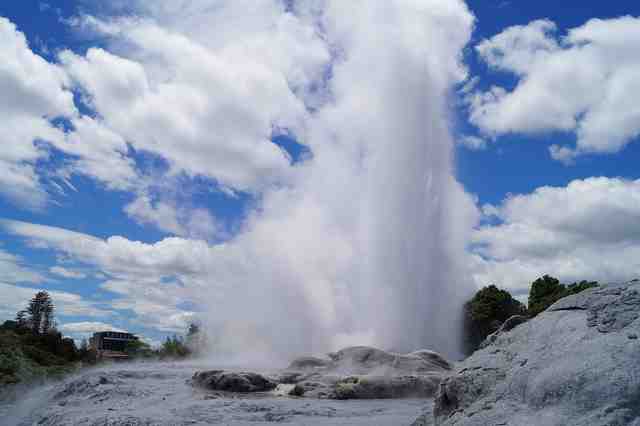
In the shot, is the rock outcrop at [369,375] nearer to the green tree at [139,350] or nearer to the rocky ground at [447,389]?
the rocky ground at [447,389]

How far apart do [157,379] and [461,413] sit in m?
18.1

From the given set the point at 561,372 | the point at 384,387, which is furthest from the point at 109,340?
the point at 561,372

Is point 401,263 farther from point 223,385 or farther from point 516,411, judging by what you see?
point 516,411

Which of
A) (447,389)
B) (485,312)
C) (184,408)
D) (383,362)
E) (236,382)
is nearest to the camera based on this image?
(447,389)

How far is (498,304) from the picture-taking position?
209ft

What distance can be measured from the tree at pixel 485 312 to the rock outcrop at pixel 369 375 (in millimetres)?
36652

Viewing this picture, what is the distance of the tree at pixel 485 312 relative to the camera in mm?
61875

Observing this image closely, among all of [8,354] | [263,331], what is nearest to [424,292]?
[263,331]

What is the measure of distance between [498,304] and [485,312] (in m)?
2.49

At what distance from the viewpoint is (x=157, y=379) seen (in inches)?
885

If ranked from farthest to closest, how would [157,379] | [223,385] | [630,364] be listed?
[157,379], [223,385], [630,364]

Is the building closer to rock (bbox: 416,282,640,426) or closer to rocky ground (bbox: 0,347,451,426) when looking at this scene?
rocky ground (bbox: 0,347,451,426)

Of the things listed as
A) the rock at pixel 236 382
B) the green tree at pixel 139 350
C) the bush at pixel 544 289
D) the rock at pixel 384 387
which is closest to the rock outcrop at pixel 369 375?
the rock at pixel 384 387

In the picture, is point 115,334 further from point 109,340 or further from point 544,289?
point 544,289
